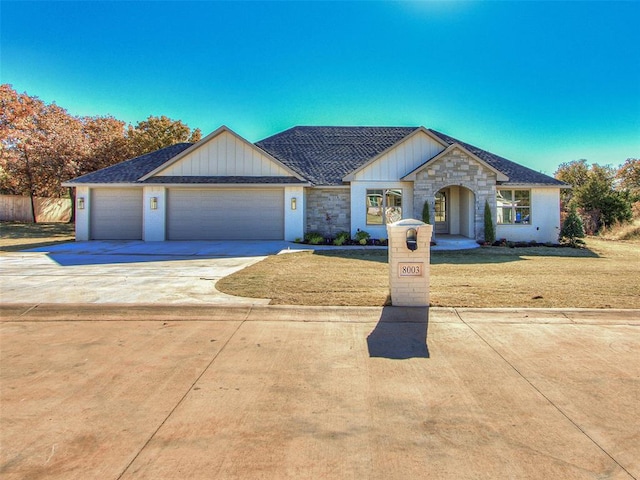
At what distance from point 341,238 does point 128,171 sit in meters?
11.3

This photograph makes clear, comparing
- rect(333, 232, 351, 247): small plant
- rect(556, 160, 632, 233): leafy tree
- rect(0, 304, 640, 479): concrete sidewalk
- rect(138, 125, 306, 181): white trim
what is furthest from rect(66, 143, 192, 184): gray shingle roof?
rect(556, 160, 632, 233): leafy tree

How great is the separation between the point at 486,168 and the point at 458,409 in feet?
54.1

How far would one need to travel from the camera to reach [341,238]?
17.9m

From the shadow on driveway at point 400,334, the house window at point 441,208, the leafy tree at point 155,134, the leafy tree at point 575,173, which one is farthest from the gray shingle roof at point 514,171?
the leafy tree at point 155,134

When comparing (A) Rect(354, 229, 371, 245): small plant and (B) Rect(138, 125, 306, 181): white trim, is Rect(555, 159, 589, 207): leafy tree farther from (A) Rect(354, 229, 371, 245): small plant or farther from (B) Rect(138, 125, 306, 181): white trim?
(B) Rect(138, 125, 306, 181): white trim

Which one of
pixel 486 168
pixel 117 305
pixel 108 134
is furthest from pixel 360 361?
pixel 108 134

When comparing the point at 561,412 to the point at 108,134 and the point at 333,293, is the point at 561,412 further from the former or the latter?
the point at 108,134

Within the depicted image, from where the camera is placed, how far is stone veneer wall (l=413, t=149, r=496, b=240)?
1781 centimetres

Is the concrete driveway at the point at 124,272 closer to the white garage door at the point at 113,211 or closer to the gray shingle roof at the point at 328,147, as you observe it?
the white garage door at the point at 113,211

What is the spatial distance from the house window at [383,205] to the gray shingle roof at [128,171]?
36.5ft

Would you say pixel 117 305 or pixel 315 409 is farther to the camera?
pixel 117 305

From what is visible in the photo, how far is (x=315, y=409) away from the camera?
10.6 ft

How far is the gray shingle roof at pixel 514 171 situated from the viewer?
18319mm

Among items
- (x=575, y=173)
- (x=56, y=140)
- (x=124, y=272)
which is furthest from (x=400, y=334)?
(x=575, y=173)
